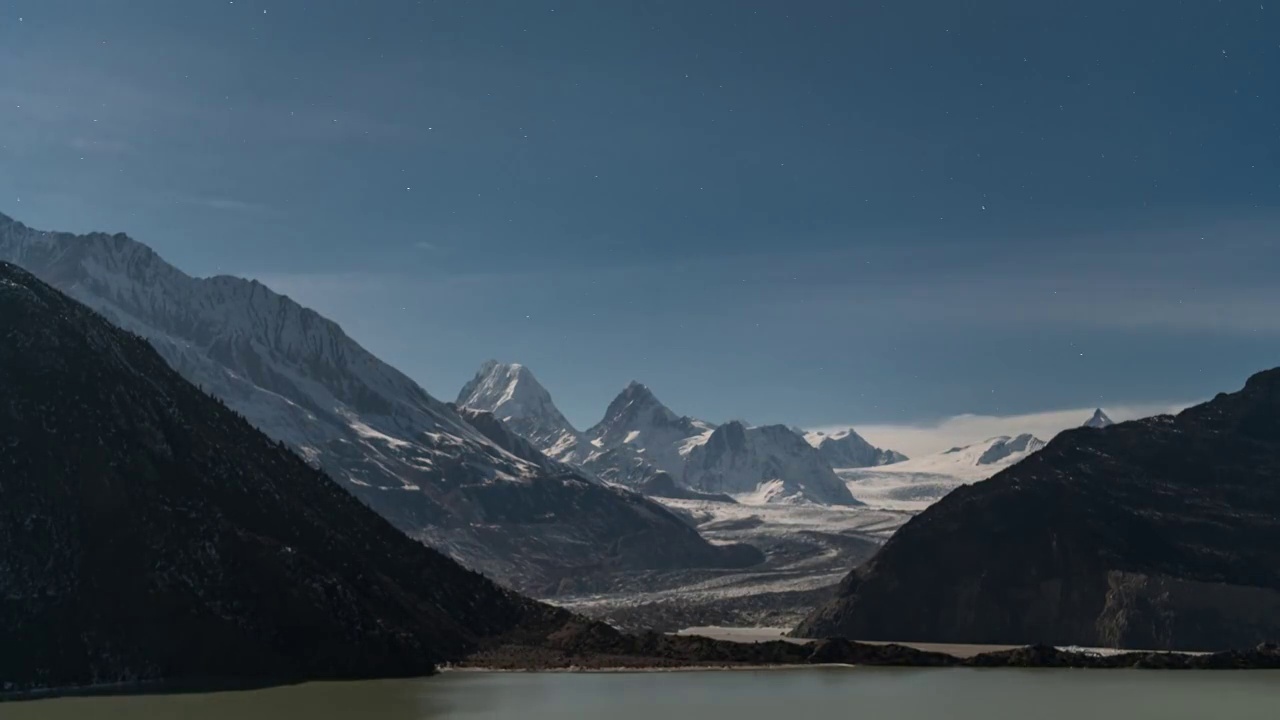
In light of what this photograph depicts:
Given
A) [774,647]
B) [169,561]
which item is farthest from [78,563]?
[774,647]

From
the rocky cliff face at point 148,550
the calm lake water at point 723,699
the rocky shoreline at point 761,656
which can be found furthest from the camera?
the rocky shoreline at point 761,656

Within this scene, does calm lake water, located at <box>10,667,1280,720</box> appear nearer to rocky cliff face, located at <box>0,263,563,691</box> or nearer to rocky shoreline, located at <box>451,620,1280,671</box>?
rocky cliff face, located at <box>0,263,563,691</box>

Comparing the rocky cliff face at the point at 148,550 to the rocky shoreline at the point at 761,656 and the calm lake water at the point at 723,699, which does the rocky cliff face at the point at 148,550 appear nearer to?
the calm lake water at the point at 723,699

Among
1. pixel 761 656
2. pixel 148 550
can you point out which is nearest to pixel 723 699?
pixel 761 656

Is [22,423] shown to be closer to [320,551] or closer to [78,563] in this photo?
[78,563]

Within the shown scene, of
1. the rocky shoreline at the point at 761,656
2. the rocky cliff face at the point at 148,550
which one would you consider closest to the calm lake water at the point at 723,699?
the rocky cliff face at the point at 148,550

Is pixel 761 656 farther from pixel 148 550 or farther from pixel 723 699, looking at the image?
pixel 148 550
